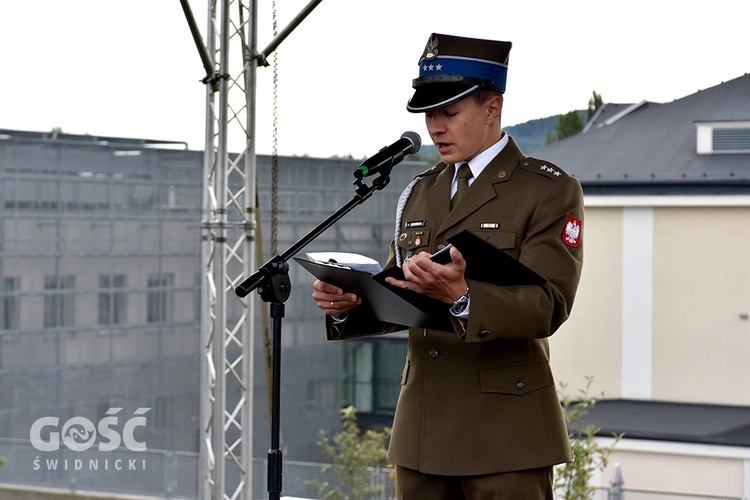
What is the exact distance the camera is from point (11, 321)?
11820 millimetres

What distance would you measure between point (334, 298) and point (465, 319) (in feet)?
0.96

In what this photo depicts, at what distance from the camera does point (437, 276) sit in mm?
1393

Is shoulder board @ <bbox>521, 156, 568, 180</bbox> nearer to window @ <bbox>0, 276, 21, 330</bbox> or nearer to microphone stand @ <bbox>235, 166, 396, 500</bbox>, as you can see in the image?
microphone stand @ <bbox>235, 166, 396, 500</bbox>

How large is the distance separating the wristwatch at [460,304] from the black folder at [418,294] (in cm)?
3

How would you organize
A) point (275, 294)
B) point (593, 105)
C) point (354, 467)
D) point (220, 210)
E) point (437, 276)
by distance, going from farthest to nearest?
point (593, 105)
point (354, 467)
point (220, 210)
point (275, 294)
point (437, 276)

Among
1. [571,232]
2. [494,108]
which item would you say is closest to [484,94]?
[494,108]

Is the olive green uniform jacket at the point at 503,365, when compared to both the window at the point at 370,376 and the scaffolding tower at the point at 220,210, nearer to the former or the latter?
the scaffolding tower at the point at 220,210

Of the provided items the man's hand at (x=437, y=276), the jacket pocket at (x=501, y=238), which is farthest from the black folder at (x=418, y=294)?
the jacket pocket at (x=501, y=238)

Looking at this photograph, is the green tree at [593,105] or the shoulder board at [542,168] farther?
the green tree at [593,105]

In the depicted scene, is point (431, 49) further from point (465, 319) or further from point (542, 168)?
point (465, 319)

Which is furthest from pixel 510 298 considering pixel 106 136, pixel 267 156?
pixel 106 136

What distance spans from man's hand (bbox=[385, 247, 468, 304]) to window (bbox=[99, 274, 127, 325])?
434 inches

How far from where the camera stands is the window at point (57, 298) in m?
11.9

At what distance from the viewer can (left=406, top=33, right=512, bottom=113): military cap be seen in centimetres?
161
